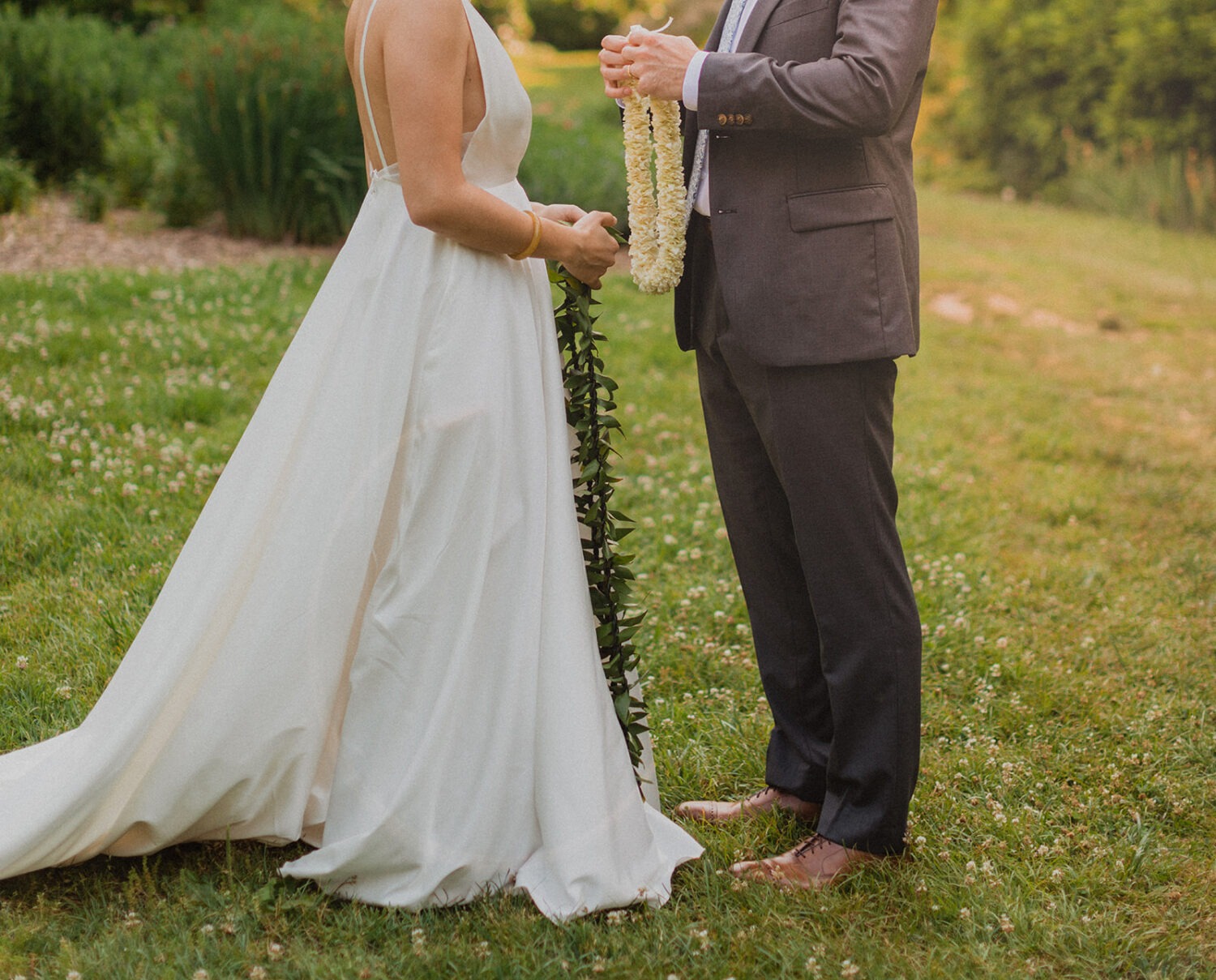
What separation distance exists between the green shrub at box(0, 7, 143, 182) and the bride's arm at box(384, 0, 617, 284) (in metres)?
8.38

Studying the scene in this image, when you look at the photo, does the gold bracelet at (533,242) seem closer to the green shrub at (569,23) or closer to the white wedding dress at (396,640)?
the white wedding dress at (396,640)

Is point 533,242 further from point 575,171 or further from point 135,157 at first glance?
point 135,157

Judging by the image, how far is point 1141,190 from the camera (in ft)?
44.9

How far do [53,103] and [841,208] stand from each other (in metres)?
9.18

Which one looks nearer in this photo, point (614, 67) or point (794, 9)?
point (794, 9)

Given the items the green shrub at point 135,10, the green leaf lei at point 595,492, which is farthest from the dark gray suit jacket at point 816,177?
the green shrub at point 135,10

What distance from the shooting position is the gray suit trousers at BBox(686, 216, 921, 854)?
258 centimetres

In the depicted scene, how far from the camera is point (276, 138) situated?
834cm

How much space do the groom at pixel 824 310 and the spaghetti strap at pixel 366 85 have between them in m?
0.53

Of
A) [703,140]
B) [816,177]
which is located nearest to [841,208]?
[816,177]

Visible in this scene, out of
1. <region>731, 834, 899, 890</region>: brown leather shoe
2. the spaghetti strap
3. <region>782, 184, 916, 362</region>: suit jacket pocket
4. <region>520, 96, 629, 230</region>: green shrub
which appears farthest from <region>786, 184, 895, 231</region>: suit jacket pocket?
<region>520, 96, 629, 230</region>: green shrub

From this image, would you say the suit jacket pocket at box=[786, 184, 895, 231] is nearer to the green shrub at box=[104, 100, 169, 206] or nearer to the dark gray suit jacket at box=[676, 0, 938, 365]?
the dark gray suit jacket at box=[676, 0, 938, 365]

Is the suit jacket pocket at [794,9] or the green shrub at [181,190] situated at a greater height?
the suit jacket pocket at [794,9]

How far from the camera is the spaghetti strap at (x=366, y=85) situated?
8.20ft
